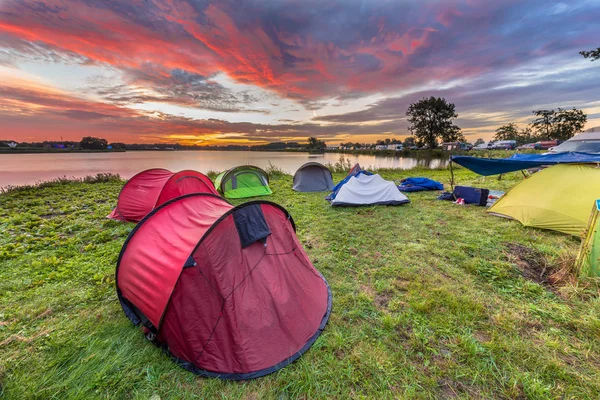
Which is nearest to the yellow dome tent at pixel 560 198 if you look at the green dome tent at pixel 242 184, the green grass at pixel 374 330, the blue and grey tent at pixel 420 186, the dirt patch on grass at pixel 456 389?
the green grass at pixel 374 330

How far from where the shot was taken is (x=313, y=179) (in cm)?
1173

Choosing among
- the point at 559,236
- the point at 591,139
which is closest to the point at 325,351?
the point at 559,236

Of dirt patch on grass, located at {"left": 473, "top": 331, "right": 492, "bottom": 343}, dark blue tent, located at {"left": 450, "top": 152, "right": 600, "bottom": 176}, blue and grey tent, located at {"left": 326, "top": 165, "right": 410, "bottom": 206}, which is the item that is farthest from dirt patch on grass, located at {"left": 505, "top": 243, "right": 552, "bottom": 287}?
blue and grey tent, located at {"left": 326, "top": 165, "right": 410, "bottom": 206}

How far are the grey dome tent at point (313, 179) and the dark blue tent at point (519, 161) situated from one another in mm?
5789

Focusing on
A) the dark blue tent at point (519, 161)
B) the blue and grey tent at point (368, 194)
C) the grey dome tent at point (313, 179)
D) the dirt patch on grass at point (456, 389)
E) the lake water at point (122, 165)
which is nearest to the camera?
the dirt patch on grass at point (456, 389)

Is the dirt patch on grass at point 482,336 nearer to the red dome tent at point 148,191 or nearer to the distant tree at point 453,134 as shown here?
the red dome tent at point 148,191

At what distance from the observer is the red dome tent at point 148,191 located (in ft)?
21.7

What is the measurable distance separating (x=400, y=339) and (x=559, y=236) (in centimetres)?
524

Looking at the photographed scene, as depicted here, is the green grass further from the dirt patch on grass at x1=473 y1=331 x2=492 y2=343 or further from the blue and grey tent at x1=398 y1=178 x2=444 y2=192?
the blue and grey tent at x1=398 y1=178 x2=444 y2=192

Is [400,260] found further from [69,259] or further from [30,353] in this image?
[69,259]

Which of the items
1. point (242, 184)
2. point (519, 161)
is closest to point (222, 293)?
point (519, 161)

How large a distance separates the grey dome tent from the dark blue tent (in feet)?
19.0

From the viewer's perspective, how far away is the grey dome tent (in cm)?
1160

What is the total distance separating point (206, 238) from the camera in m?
2.38
